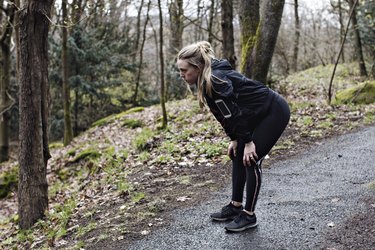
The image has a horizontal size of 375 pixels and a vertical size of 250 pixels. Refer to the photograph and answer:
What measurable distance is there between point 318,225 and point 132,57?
801 inches

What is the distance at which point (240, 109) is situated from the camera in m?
3.86

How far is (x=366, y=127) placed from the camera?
947 cm

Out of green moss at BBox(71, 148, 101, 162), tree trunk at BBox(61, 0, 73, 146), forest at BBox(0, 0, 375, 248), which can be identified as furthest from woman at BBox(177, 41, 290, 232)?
tree trunk at BBox(61, 0, 73, 146)

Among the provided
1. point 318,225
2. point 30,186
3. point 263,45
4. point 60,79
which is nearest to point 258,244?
point 318,225

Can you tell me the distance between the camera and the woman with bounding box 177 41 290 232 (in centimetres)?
370

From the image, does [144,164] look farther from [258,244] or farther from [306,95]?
[306,95]

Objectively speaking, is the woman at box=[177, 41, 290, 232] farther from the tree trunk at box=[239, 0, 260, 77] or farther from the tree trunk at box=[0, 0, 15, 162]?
the tree trunk at box=[0, 0, 15, 162]

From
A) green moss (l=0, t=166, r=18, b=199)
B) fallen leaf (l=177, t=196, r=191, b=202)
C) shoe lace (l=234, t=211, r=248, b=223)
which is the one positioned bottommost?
green moss (l=0, t=166, r=18, b=199)

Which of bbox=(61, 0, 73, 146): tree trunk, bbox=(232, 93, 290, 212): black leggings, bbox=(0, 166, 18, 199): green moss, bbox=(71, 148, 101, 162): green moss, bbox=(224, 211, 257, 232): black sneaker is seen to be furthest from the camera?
bbox=(61, 0, 73, 146): tree trunk

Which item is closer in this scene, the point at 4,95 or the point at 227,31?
the point at 227,31

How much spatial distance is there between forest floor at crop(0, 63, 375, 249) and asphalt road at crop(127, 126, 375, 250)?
10.7 inches

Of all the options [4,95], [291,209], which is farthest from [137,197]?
[4,95]

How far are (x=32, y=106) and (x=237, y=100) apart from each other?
4.01 metres

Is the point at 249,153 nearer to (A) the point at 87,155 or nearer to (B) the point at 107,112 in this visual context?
(A) the point at 87,155
